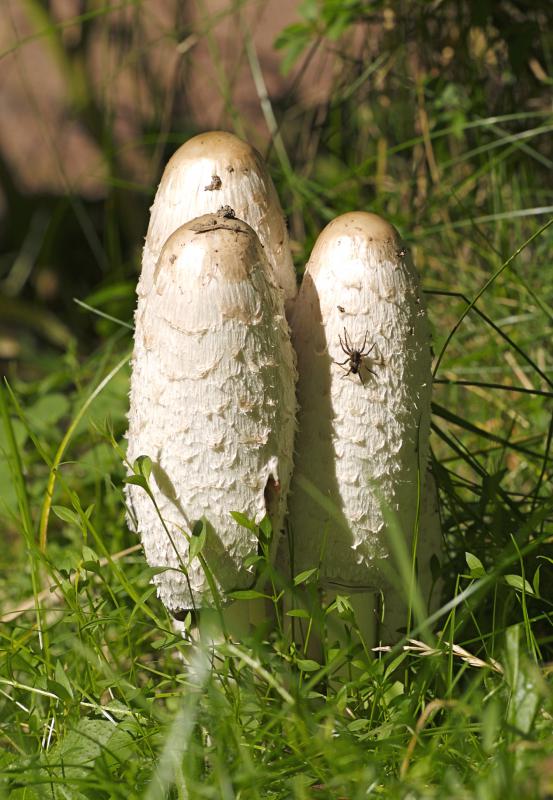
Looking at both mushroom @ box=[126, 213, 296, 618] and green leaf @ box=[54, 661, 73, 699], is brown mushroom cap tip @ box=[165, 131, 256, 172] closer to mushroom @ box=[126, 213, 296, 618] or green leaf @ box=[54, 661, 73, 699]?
mushroom @ box=[126, 213, 296, 618]

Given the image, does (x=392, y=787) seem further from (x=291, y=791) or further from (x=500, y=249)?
(x=500, y=249)

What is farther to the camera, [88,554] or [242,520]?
[88,554]

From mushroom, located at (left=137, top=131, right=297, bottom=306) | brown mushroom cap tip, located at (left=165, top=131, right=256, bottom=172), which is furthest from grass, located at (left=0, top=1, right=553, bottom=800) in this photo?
brown mushroom cap tip, located at (left=165, top=131, right=256, bottom=172)

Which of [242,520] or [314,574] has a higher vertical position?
[242,520]

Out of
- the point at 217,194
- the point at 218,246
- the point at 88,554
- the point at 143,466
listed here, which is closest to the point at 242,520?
the point at 143,466

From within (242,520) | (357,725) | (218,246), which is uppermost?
(218,246)

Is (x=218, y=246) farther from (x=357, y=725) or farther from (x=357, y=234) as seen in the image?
(x=357, y=725)
